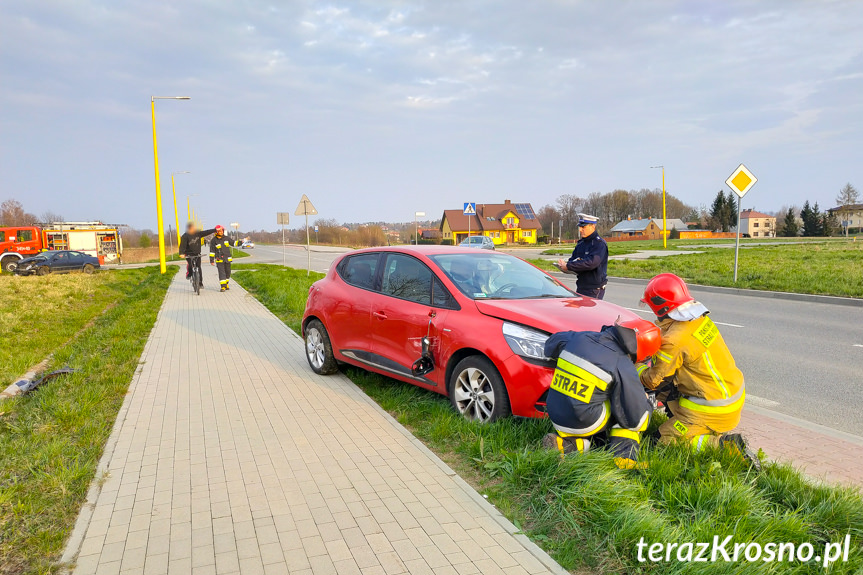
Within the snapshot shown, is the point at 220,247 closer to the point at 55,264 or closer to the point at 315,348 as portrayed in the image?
the point at 315,348

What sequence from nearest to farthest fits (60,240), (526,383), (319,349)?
1. (526,383)
2. (319,349)
3. (60,240)

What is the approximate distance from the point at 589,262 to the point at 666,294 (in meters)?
3.20

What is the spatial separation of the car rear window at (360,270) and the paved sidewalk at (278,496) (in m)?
1.17

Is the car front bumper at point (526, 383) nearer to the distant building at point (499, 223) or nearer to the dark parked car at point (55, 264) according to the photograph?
the dark parked car at point (55, 264)

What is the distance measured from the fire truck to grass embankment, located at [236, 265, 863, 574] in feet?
114

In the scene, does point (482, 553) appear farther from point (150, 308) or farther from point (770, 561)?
point (150, 308)

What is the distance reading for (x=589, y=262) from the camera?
6.70 metres

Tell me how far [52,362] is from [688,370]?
345 inches

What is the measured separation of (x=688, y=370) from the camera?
3596mm

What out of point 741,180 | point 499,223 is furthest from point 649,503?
point 499,223

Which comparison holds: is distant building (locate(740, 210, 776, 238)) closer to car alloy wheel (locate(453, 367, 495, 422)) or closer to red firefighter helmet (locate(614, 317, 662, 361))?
car alloy wheel (locate(453, 367, 495, 422))

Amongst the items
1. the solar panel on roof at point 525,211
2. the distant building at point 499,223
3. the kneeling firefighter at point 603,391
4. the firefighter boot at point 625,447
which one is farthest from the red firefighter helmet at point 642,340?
the solar panel on roof at point 525,211

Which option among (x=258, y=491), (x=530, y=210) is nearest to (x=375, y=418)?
(x=258, y=491)

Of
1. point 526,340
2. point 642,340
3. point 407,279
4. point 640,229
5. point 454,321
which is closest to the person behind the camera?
point 642,340
